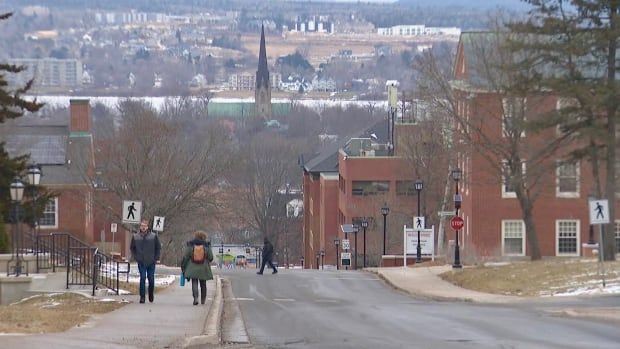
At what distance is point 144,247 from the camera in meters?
29.4

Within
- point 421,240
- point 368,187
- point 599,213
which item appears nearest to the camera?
point 599,213

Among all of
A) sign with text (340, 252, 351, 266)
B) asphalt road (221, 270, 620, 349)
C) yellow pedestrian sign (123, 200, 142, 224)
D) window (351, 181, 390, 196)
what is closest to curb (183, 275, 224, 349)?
asphalt road (221, 270, 620, 349)

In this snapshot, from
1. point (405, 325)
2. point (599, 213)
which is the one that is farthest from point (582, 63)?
point (405, 325)

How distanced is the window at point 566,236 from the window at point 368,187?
24.8m

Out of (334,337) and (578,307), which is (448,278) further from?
(334,337)

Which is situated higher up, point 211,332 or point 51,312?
point 51,312

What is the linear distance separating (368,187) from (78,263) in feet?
183

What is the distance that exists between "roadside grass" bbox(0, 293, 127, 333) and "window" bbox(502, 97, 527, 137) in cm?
2192

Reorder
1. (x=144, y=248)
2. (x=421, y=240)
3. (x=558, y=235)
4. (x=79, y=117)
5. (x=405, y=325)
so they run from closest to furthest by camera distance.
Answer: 1. (x=405, y=325)
2. (x=144, y=248)
3. (x=421, y=240)
4. (x=558, y=235)
5. (x=79, y=117)

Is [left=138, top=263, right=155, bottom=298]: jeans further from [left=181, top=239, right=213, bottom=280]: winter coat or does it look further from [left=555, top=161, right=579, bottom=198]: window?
[left=555, top=161, right=579, bottom=198]: window

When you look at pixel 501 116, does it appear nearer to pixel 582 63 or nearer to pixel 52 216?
pixel 582 63

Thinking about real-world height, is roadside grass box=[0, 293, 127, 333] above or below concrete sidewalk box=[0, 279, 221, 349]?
above

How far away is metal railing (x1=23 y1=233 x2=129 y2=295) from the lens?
3350 centimetres

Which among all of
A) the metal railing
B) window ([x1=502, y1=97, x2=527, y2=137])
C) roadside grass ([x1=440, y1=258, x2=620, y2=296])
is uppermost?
window ([x1=502, y1=97, x2=527, y2=137])
